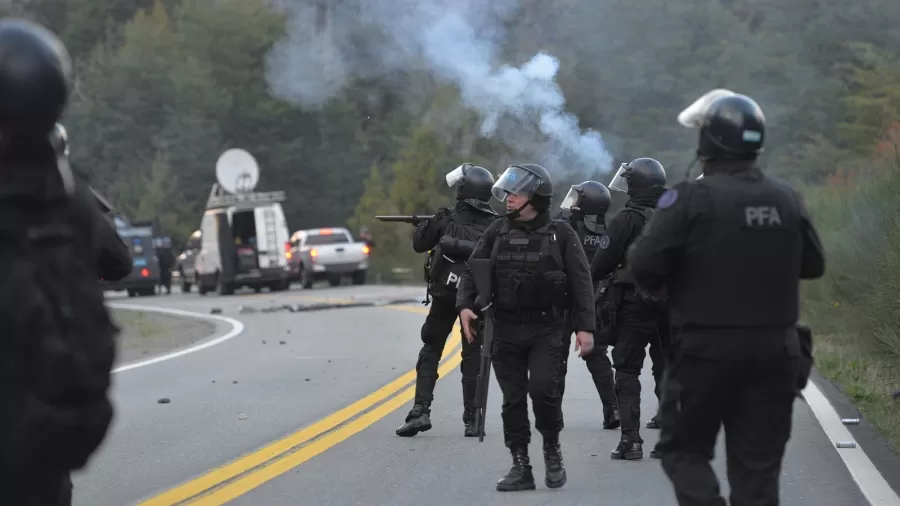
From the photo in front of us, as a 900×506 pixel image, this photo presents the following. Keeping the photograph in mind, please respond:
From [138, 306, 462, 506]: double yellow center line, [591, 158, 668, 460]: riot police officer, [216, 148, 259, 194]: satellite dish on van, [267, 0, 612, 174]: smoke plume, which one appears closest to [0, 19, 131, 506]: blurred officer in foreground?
[138, 306, 462, 506]: double yellow center line

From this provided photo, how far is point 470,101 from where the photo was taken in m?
35.8

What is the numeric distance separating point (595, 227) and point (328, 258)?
3197 cm

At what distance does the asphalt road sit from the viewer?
854 centimetres

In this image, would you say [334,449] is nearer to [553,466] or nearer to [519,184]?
[553,466]

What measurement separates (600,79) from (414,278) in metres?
8.46

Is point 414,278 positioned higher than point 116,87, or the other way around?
point 116,87

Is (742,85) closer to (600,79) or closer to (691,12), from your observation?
(691,12)

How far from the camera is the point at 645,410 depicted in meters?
12.4

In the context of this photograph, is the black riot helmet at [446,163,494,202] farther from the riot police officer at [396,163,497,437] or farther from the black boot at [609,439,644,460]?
the black boot at [609,439,644,460]

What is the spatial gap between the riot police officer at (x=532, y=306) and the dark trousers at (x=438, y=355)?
2.36m

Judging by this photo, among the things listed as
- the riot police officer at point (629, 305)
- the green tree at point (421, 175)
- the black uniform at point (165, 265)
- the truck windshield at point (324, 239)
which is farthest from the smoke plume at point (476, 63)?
the riot police officer at point (629, 305)

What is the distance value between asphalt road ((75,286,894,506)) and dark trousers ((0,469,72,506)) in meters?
4.12

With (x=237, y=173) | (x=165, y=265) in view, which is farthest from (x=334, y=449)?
(x=165, y=265)

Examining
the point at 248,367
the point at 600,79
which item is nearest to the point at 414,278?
the point at 600,79
